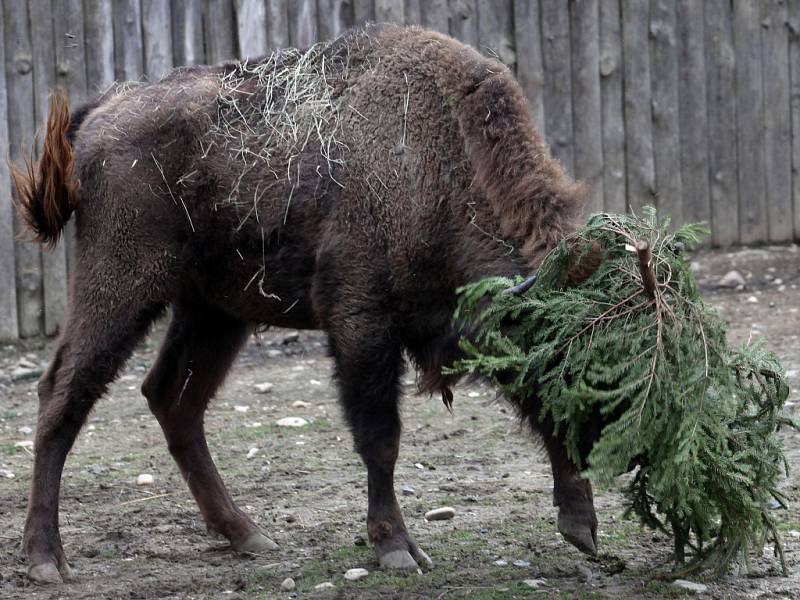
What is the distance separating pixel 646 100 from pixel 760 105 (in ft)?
3.55

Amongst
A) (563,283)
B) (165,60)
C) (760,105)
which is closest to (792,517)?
(563,283)

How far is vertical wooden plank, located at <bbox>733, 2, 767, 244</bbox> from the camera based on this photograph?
373 inches

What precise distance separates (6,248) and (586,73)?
14.4ft

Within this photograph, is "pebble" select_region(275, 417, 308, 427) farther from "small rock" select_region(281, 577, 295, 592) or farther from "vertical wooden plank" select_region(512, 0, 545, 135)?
Answer: "vertical wooden plank" select_region(512, 0, 545, 135)

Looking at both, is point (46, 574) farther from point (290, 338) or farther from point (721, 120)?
point (721, 120)

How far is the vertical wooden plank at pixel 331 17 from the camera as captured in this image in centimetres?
828

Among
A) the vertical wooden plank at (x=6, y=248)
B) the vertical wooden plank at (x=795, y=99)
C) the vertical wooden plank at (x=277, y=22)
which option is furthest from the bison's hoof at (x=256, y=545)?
the vertical wooden plank at (x=795, y=99)

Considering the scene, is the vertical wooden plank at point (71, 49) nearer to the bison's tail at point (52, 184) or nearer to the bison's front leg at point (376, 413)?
the bison's tail at point (52, 184)

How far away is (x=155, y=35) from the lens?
7.84 metres

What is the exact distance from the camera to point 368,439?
161 inches

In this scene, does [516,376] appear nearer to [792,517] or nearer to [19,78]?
[792,517]

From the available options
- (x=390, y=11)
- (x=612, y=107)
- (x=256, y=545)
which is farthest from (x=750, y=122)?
(x=256, y=545)

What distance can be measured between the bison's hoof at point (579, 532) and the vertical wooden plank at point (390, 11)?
17.4ft

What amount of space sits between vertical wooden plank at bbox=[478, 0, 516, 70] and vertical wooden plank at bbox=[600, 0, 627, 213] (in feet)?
2.51
